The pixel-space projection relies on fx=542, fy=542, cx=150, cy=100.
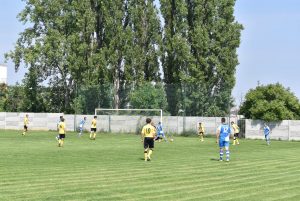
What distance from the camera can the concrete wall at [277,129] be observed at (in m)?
51.9

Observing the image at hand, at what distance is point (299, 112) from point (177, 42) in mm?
15096

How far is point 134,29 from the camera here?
63.0 meters

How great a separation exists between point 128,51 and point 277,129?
19.3 metres

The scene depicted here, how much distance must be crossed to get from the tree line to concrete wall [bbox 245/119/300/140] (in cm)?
571

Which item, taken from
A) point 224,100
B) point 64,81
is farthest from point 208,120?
point 64,81

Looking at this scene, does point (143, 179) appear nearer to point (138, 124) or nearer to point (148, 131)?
point (148, 131)

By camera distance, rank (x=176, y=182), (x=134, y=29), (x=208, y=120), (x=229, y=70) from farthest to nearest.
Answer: (x=134, y=29), (x=229, y=70), (x=208, y=120), (x=176, y=182)

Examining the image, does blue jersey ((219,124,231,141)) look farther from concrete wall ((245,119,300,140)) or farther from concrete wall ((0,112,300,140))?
concrete wall ((245,119,300,140))

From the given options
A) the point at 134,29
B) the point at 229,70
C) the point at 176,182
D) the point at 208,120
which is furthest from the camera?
the point at 134,29

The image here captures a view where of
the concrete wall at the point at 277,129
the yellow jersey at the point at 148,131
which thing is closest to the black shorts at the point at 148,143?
the yellow jersey at the point at 148,131

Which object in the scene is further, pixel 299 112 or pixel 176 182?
pixel 299 112

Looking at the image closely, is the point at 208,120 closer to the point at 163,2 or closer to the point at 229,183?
the point at 163,2

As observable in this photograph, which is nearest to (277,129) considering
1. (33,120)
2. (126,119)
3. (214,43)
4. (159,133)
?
(214,43)

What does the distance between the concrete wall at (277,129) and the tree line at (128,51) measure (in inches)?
225
